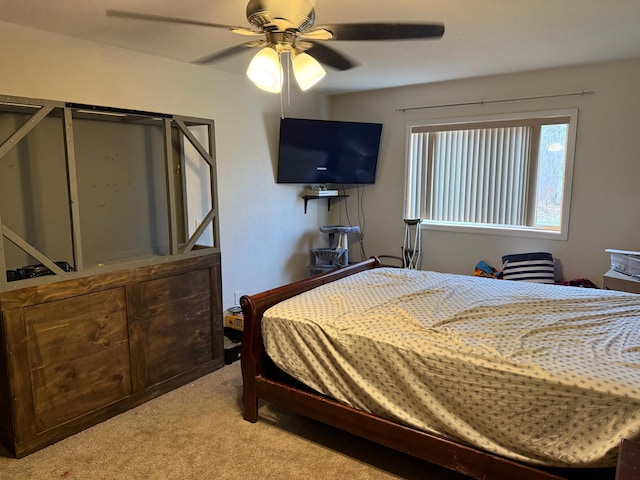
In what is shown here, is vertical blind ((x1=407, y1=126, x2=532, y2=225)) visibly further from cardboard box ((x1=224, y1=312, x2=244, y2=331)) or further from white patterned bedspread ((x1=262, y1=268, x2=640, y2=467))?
cardboard box ((x1=224, y1=312, x2=244, y2=331))

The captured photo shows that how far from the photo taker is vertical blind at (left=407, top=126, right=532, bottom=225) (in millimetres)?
4035

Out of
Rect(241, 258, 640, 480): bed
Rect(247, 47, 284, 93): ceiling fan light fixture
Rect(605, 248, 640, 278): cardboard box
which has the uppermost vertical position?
Rect(247, 47, 284, 93): ceiling fan light fixture

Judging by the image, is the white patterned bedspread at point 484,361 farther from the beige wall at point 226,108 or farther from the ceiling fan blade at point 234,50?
the beige wall at point 226,108

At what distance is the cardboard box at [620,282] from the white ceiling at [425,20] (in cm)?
162

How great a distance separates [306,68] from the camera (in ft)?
7.11

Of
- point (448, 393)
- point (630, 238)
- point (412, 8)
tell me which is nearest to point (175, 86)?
point (412, 8)

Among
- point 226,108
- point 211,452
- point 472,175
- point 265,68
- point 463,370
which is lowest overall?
point 211,452

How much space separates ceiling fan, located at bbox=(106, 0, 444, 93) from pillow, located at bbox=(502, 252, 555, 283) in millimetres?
2420

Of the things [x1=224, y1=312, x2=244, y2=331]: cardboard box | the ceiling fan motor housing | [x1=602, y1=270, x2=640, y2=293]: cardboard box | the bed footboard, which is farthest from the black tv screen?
[x1=602, y1=270, x2=640, y2=293]: cardboard box

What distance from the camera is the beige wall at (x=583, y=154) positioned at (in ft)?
11.4

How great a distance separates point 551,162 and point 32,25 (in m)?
3.97

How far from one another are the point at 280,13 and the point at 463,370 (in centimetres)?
165

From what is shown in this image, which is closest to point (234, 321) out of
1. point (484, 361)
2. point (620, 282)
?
point (484, 361)

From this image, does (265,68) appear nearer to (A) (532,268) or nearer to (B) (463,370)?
(B) (463,370)
